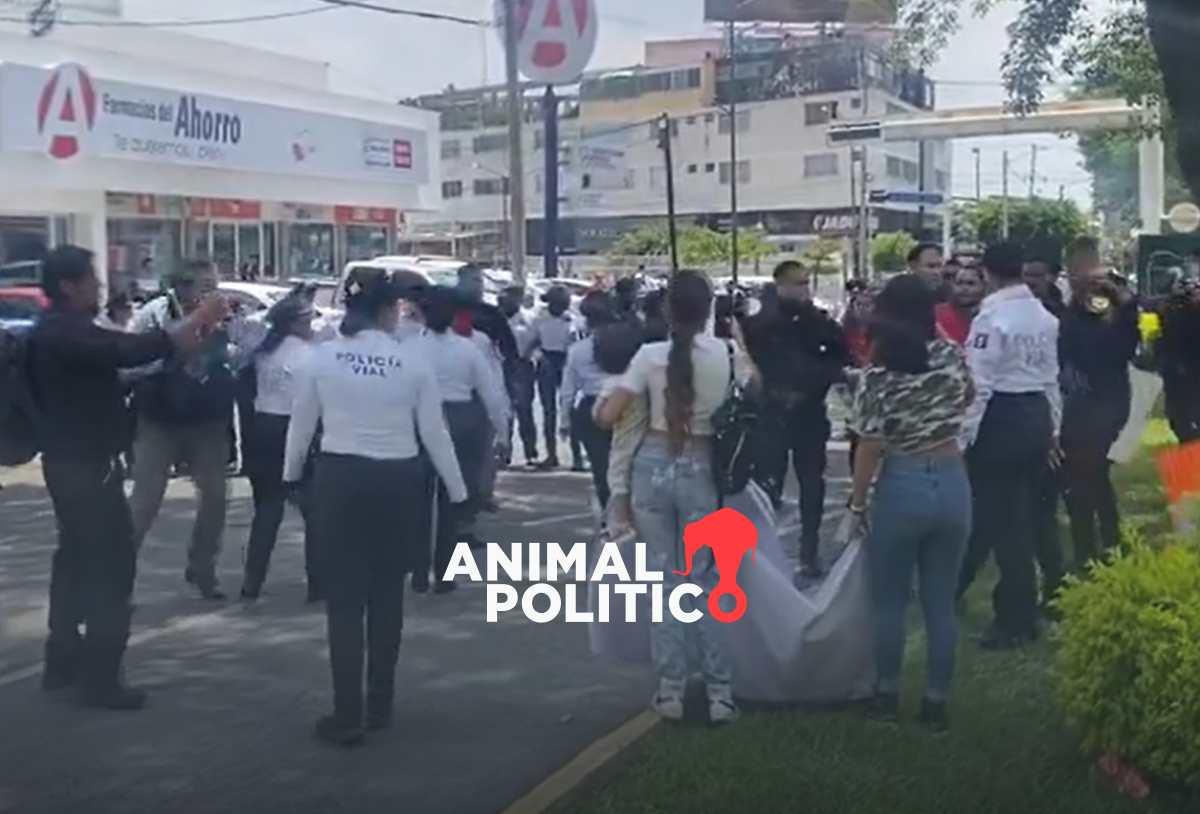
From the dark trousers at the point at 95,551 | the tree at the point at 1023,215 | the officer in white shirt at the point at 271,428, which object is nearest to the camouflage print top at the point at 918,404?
the dark trousers at the point at 95,551

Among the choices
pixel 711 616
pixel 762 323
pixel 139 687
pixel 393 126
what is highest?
pixel 393 126

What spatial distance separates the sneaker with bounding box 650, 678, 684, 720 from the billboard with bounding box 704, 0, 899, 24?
3.25m

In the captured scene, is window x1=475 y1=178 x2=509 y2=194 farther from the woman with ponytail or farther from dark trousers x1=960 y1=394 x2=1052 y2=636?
the woman with ponytail

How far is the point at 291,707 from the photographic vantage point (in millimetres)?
7176

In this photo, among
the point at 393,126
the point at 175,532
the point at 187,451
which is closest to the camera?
the point at 187,451

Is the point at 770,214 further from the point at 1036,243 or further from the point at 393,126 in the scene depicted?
the point at 393,126

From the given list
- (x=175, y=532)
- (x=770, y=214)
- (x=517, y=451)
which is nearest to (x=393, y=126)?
(x=770, y=214)

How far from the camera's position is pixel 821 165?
20.4 m

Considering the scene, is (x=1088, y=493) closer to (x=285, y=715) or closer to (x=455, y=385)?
(x=455, y=385)

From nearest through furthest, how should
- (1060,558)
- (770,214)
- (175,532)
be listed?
(1060,558) → (175,532) → (770,214)

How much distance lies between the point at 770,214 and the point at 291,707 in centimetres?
1377

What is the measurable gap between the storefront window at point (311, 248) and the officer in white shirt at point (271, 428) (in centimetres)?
2453

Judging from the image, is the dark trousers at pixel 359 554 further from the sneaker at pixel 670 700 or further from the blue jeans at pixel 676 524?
the sneaker at pixel 670 700

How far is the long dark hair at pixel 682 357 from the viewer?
251 inches
